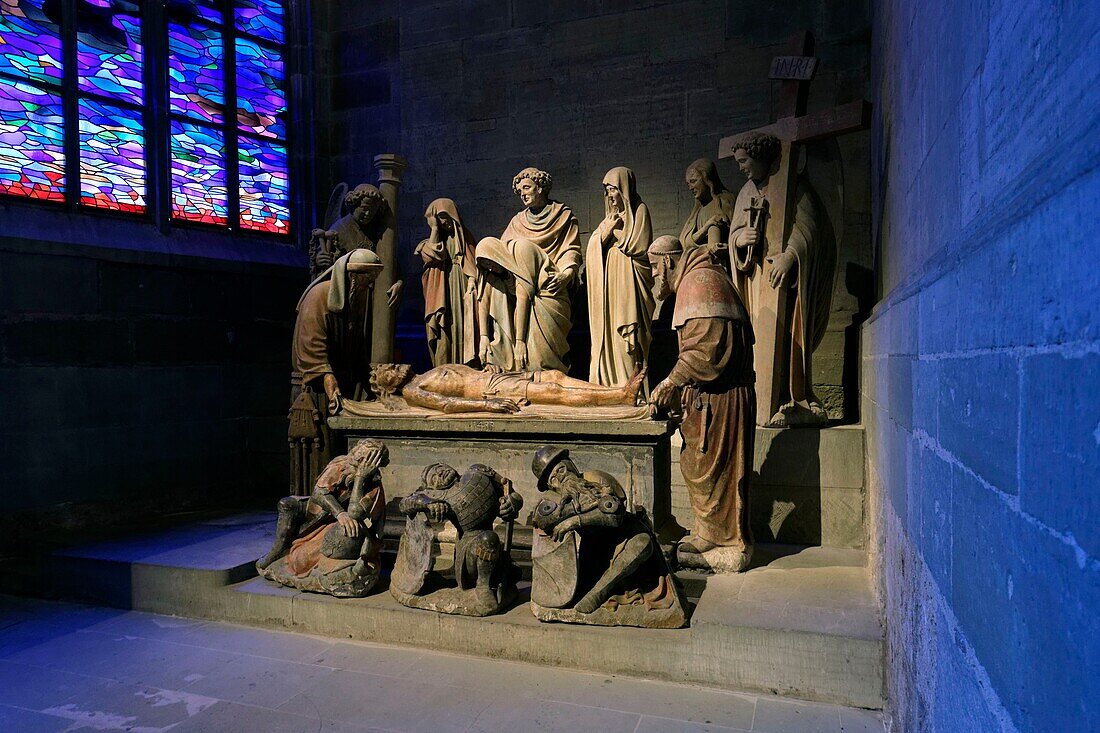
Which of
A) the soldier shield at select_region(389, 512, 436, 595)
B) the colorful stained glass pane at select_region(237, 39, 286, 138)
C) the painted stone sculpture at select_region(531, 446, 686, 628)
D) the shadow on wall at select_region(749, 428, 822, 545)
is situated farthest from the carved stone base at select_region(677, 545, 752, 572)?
the colorful stained glass pane at select_region(237, 39, 286, 138)

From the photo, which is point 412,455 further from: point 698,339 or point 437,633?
point 698,339

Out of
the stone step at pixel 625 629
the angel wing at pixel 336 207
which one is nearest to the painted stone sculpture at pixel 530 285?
the angel wing at pixel 336 207

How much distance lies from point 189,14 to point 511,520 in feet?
23.8

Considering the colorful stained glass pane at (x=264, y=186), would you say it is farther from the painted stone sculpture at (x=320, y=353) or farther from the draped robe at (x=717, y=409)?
the draped robe at (x=717, y=409)

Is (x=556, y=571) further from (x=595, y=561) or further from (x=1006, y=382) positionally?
(x=1006, y=382)

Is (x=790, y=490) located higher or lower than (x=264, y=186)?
lower

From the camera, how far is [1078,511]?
796 mm

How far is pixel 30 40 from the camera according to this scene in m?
7.00

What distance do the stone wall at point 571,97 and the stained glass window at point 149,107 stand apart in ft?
2.51

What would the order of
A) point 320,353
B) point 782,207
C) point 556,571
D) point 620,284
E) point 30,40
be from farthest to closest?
point 30,40 → point 620,284 → point 320,353 → point 782,207 → point 556,571

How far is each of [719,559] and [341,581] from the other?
2242 millimetres

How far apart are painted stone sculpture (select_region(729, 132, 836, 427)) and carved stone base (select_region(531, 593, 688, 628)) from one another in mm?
2203

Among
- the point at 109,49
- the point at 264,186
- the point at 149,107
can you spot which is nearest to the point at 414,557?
the point at 149,107

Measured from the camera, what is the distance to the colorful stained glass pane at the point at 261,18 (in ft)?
28.9
